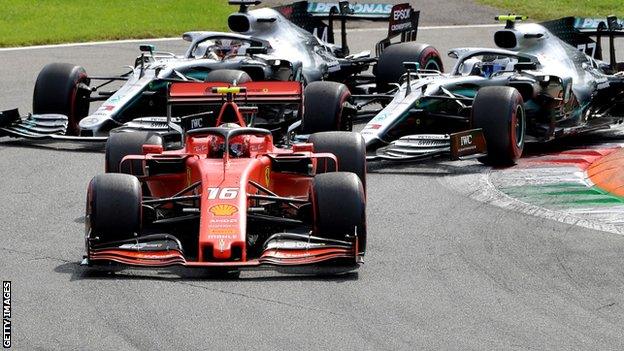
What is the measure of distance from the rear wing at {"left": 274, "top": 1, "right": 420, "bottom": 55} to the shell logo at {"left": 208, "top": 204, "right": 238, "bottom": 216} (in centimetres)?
1137

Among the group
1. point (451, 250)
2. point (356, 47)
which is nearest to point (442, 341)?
point (451, 250)

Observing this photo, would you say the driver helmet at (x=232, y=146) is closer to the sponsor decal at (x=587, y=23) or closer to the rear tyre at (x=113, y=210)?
the rear tyre at (x=113, y=210)

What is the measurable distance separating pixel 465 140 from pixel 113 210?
19.6ft

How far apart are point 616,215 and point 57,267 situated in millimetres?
5355

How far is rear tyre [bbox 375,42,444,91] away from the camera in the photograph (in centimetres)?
2125

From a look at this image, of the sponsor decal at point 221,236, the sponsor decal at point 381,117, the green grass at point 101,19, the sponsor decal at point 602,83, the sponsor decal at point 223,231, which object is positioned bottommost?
the green grass at point 101,19

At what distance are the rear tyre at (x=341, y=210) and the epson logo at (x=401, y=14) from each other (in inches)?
463

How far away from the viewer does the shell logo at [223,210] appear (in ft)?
37.4

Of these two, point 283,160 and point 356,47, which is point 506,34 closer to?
point 283,160

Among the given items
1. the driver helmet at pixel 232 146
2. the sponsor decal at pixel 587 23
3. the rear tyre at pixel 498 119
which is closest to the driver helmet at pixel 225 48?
the sponsor decal at pixel 587 23

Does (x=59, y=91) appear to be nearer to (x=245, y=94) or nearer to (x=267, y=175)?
(x=245, y=94)

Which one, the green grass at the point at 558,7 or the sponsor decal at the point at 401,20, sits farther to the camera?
the green grass at the point at 558,7

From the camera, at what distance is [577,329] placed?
9.84 m

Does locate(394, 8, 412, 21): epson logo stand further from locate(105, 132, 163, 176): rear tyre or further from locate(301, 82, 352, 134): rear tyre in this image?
locate(105, 132, 163, 176): rear tyre
